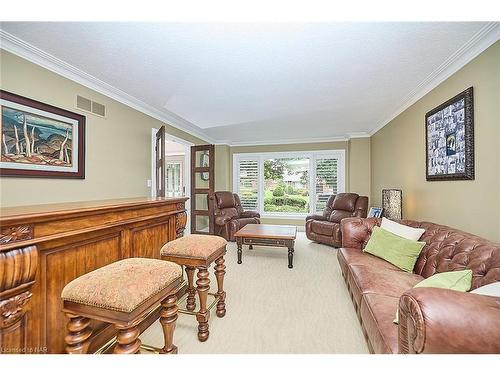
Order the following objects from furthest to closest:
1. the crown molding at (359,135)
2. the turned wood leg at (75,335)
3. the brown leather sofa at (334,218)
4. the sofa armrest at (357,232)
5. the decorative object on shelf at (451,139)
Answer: the crown molding at (359,135), the brown leather sofa at (334,218), the sofa armrest at (357,232), the decorative object on shelf at (451,139), the turned wood leg at (75,335)

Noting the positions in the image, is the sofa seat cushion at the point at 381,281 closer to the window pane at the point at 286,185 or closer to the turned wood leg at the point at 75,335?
the turned wood leg at the point at 75,335

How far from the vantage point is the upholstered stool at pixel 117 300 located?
96 cm

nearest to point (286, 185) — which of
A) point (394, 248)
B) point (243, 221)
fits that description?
point (243, 221)

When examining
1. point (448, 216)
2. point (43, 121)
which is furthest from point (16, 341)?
point (448, 216)

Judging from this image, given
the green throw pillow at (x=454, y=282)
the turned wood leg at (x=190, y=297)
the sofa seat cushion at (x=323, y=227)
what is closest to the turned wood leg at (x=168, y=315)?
the turned wood leg at (x=190, y=297)

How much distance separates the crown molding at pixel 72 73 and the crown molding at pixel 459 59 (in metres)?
3.77

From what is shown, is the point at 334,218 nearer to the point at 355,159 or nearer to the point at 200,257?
the point at 355,159

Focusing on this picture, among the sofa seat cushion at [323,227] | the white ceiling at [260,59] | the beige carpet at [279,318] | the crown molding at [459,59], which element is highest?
the white ceiling at [260,59]

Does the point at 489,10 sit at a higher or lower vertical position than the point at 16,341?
higher

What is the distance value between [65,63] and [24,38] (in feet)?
1.19

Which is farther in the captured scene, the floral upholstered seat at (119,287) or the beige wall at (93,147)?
the beige wall at (93,147)

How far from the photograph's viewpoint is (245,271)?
3037 millimetres

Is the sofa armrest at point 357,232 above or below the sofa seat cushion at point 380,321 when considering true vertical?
above
